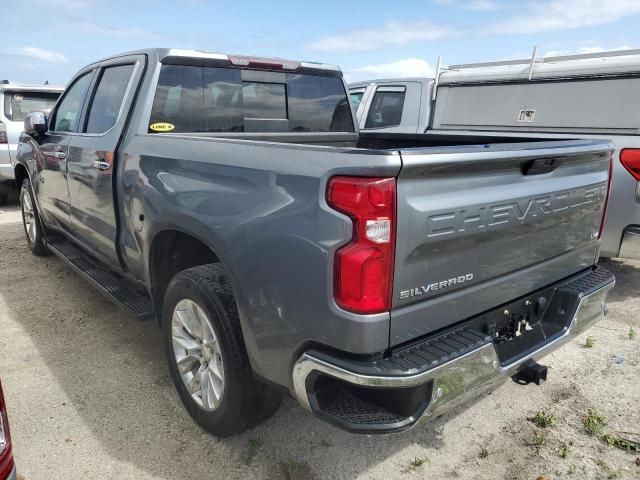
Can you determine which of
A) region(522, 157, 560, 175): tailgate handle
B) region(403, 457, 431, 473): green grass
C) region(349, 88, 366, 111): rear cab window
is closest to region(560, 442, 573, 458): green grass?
region(403, 457, 431, 473): green grass

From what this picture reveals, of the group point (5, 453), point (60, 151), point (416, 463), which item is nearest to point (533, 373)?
point (416, 463)

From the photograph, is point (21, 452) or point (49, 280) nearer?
point (21, 452)

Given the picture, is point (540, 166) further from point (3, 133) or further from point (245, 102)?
point (3, 133)

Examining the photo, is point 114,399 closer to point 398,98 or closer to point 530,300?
point 530,300

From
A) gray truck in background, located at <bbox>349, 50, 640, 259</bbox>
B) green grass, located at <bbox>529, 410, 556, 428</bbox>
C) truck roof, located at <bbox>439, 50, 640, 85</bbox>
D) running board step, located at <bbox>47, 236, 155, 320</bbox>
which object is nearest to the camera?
green grass, located at <bbox>529, 410, 556, 428</bbox>

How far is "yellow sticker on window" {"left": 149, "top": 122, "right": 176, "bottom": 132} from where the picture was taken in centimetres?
311

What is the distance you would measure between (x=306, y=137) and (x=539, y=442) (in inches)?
97.1

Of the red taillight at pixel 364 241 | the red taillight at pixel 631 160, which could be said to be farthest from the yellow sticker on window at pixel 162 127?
the red taillight at pixel 631 160

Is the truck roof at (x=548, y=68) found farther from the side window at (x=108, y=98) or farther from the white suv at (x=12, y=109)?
the white suv at (x=12, y=109)

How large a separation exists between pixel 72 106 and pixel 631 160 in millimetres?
4618

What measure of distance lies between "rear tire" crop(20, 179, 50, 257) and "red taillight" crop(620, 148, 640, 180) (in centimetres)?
542

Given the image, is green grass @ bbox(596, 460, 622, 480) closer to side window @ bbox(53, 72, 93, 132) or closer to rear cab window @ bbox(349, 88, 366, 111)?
side window @ bbox(53, 72, 93, 132)

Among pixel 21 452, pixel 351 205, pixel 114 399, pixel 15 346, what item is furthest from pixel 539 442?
pixel 15 346

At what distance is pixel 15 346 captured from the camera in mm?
3611
